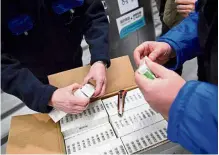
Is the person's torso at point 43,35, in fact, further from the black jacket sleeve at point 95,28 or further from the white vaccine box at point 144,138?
the white vaccine box at point 144,138

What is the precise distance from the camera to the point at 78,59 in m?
1.37

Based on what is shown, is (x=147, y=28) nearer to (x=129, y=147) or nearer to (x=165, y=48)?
(x=165, y=48)

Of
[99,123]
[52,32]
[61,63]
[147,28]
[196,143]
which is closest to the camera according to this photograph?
[196,143]

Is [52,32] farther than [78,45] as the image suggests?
No

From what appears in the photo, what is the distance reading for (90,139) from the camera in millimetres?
867

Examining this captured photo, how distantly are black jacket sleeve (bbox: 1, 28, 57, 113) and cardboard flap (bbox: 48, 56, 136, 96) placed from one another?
0.25 feet

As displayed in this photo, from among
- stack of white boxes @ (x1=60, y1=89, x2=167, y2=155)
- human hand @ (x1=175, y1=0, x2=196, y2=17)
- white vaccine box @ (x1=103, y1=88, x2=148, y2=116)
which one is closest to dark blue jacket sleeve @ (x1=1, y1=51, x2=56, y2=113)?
stack of white boxes @ (x1=60, y1=89, x2=167, y2=155)

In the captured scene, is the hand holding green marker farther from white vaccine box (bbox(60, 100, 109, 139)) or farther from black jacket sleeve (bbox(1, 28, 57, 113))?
black jacket sleeve (bbox(1, 28, 57, 113))

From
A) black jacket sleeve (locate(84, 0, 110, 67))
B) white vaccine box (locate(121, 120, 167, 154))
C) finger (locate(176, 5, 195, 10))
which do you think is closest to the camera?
white vaccine box (locate(121, 120, 167, 154))

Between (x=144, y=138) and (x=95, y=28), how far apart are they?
59cm

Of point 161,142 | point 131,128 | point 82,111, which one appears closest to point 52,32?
point 82,111

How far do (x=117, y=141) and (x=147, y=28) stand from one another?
1.59m

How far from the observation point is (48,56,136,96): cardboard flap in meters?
1.04

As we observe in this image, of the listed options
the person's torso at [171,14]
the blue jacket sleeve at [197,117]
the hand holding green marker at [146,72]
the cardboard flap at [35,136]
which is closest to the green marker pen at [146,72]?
the hand holding green marker at [146,72]
